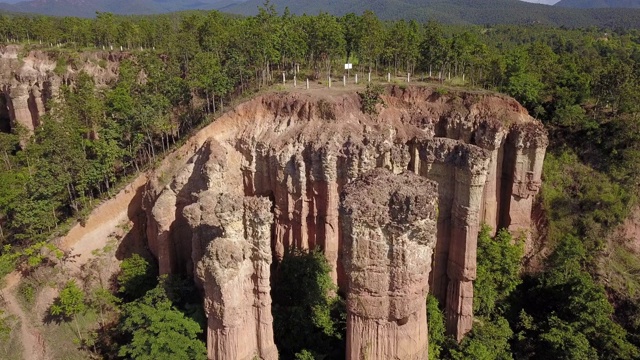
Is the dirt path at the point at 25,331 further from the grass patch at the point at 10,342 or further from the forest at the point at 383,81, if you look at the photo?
the forest at the point at 383,81

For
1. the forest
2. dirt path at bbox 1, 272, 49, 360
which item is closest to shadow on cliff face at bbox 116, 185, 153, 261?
the forest

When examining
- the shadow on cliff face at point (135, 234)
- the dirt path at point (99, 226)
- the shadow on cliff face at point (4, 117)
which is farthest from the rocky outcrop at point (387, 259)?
the shadow on cliff face at point (4, 117)

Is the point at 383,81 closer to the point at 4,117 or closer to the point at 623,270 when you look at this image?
the point at 623,270

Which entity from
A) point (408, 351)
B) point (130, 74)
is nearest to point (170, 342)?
point (408, 351)

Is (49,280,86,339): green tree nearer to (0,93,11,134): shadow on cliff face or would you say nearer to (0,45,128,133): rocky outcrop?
(0,45,128,133): rocky outcrop

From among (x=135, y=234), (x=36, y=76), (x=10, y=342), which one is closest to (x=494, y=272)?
(x=135, y=234)

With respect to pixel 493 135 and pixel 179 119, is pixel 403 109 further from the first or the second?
pixel 179 119
